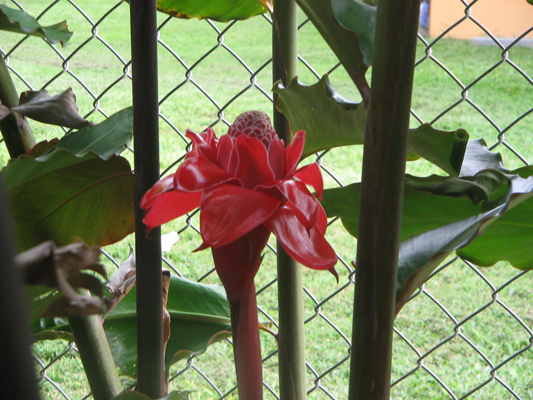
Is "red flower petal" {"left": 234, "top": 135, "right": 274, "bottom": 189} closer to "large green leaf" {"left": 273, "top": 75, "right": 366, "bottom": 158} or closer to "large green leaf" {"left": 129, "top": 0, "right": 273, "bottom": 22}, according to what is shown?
"large green leaf" {"left": 273, "top": 75, "right": 366, "bottom": 158}

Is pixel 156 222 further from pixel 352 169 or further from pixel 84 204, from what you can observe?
pixel 352 169

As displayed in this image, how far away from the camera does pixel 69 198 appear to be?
1.84 feet

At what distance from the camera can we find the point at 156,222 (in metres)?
0.36

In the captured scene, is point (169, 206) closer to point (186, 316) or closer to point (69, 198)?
point (69, 198)

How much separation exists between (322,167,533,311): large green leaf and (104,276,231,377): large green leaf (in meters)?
0.26

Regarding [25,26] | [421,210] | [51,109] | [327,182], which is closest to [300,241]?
[421,210]

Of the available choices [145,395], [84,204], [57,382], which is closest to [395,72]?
[145,395]

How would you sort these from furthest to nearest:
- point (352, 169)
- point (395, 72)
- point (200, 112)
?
point (200, 112), point (352, 169), point (395, 72)

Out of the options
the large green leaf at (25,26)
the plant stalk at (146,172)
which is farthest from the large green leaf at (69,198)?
the large green leaf at (25,26)

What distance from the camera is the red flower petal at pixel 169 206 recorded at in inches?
14.1

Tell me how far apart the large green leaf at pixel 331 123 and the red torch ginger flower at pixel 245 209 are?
11cm

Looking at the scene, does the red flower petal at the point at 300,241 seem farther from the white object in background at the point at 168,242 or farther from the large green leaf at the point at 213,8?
the large green leaf at the point at 213,8

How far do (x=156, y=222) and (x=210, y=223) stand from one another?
0.05 meters

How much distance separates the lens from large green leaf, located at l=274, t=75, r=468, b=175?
17.4 inches
